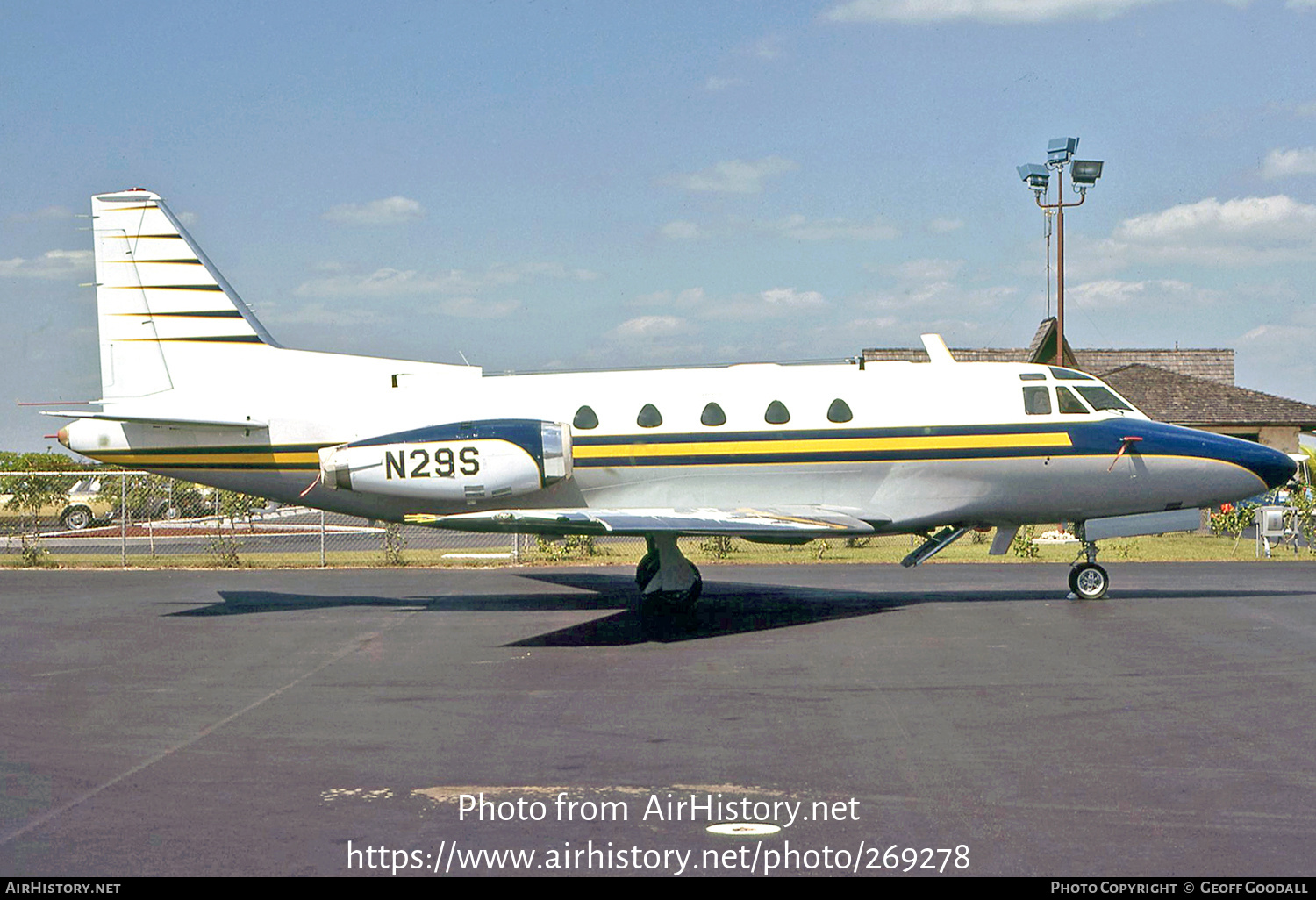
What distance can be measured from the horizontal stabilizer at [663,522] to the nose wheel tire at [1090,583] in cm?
359

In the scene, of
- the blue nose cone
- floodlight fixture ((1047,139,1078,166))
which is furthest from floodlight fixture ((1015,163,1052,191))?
the blue nose cone

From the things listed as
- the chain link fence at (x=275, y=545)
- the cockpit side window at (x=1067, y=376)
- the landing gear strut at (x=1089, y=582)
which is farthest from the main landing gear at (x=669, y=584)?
the cockpit side window at (x=1067, y=376)

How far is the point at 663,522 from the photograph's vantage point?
51.1 ft

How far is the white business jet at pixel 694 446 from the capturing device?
57.1ft

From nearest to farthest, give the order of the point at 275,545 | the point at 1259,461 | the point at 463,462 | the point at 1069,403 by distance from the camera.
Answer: the point at 463,462, the point at 1259,461, the point at 1069,403, the point at 275,545

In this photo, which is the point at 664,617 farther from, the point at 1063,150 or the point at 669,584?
the point at 1063,150

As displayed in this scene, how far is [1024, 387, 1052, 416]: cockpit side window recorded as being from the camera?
1786 centimetres

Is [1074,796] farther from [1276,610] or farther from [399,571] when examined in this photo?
[399,571]

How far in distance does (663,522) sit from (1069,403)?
6677 mm

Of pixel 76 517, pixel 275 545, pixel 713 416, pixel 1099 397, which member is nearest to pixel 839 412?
pixel 713 416

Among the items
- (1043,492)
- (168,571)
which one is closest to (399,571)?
(168,571)

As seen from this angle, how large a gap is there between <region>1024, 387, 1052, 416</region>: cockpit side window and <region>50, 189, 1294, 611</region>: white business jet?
37 mm

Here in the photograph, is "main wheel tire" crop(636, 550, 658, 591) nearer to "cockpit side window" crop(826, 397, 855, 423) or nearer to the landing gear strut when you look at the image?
"cockpit side window" crop(826, 397, 855, 423)
